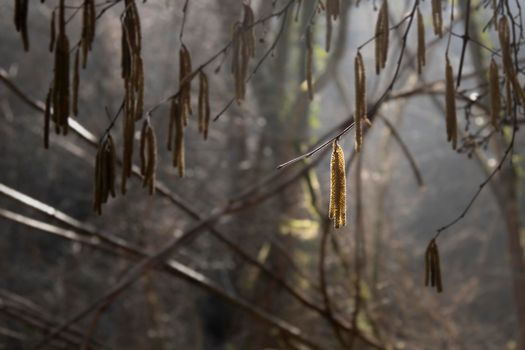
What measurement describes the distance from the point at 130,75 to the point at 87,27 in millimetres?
80

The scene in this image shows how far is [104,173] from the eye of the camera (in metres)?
1.00

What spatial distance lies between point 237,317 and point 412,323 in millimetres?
2055

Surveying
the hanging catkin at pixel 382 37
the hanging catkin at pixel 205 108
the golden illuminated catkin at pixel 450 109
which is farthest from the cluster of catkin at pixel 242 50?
the golden illuminated catkin at pixel 450 109

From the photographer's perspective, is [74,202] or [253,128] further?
[74,202]

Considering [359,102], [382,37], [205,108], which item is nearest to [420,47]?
[382,37]

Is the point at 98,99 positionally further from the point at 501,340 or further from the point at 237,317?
the point at 501,340

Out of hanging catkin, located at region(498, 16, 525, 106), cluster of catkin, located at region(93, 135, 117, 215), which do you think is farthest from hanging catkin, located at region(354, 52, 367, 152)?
cluster of catkin, located at region(93, 135, 117, 215)

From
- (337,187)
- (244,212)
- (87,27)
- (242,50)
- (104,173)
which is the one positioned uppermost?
(244,212)

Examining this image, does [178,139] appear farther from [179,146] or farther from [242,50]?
[242,50]

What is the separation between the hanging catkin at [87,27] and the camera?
967mm

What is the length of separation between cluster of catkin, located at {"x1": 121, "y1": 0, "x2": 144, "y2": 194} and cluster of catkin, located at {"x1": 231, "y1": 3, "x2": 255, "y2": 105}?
8.0 inches

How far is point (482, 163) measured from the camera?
3.67m

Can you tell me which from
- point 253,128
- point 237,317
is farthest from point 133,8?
Result: point 237,317

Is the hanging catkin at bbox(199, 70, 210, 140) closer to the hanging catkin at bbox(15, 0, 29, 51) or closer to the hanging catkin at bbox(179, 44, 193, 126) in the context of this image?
the hanging catkin at bbox(179, 44, 193, 126)
